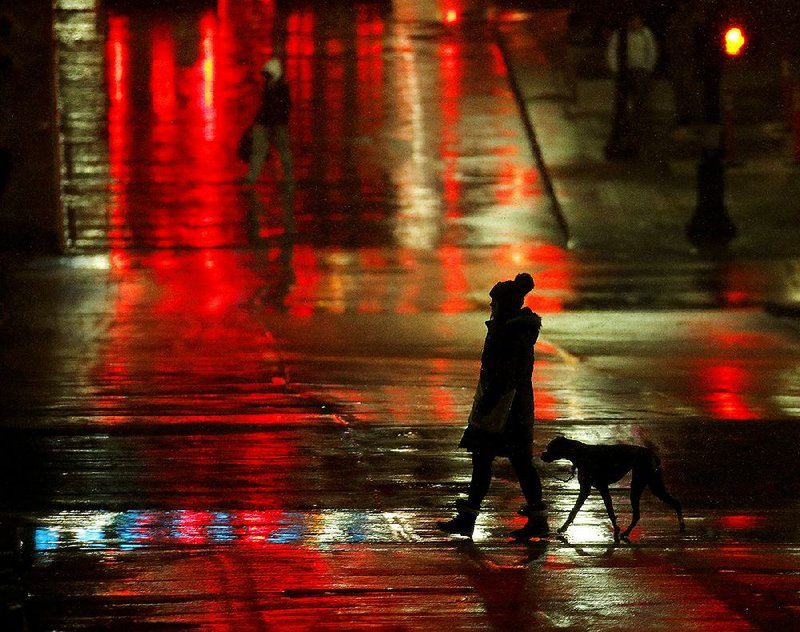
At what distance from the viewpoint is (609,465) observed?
28.3 feet

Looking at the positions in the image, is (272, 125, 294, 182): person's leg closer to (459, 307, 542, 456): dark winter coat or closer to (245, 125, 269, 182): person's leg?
(245, 125, 269, 182): person's leg

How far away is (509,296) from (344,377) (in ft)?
16.2

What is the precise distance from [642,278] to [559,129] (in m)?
6.65

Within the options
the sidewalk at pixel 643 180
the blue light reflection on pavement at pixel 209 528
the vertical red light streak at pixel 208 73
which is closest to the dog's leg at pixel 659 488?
Result: the blue light reflection on pavement at pixel 209 528

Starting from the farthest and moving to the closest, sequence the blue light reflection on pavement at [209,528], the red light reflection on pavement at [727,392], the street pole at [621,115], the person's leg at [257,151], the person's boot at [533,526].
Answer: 1. the street pole at [621,115]
2. the person's leg at [257,151]
3. the red light reflection on pavement at [727,392]
4. the person's boot at [533,526]
5. the blue light reflection on pavement at [209,528]

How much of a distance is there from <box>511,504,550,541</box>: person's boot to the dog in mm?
157

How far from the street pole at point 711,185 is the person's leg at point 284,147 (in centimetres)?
579

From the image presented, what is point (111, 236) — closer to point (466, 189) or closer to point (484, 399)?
point (466, 189)

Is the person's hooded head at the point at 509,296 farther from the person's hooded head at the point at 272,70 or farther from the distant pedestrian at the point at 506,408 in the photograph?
the person's hooded head at the point at 272,70

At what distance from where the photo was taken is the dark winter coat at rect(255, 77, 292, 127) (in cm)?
2166

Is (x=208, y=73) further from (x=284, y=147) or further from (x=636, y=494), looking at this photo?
(x=636, y=494)

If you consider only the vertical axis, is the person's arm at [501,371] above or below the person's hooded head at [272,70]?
below

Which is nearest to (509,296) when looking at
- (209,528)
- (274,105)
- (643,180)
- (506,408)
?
(506,408)

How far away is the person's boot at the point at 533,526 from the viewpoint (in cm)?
877
